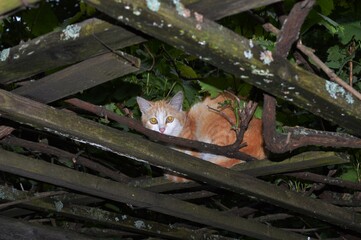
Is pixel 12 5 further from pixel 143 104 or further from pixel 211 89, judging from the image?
pixel 143 104

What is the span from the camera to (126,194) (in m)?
3.01

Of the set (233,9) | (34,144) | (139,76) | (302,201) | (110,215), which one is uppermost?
(233,9)

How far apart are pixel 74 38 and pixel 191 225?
2.38 m

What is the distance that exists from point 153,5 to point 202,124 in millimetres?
2007

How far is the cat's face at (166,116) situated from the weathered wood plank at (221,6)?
1976 mm

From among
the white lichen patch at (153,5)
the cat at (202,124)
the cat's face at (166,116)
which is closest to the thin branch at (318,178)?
the cat at (202,124)

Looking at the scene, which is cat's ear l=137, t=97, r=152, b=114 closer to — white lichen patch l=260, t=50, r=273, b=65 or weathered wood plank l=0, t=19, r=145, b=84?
weathered wood plank l=0, t=19, r=145, b=84

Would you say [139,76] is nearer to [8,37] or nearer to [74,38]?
[8,37]

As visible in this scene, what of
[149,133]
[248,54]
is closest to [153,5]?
[248,54]

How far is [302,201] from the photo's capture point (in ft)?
9.86

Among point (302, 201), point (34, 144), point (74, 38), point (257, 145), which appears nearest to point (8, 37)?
point (34, 144)

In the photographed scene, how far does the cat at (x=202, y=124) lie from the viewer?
10.6 ft

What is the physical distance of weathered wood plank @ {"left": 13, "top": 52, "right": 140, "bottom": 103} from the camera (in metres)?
1.93

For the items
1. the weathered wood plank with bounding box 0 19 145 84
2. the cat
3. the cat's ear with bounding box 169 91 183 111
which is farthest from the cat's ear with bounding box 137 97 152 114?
the weathered wood plank with bounding box 0 19 145 84
